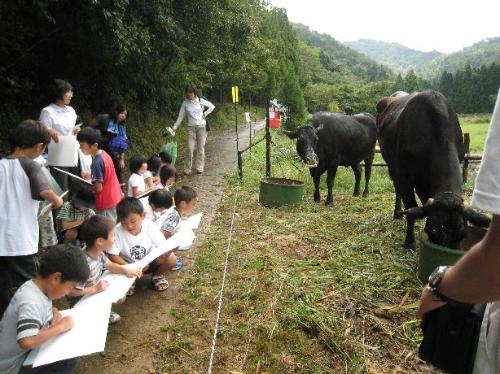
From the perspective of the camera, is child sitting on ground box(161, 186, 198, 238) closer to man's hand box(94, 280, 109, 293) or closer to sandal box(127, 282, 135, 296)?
sandal box(127, 282, 135, 296)

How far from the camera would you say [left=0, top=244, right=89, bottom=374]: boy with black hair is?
2082mm

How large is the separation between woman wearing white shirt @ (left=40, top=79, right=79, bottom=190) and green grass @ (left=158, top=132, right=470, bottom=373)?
2059 millimetres

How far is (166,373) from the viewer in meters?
2.80

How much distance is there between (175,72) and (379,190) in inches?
350

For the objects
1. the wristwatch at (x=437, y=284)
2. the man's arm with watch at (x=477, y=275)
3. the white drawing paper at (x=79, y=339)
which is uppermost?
the man's arm with watch at (x=477, y=275)

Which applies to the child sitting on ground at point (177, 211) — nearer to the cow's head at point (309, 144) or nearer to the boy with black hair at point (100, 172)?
the boy with black hair at point (100, 172)

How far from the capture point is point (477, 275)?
1054 mm

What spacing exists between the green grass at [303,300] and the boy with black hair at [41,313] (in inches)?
35.7

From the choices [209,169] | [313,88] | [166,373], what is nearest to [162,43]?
[209,169]

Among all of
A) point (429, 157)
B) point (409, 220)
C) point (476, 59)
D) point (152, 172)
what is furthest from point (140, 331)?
point (476, 59)

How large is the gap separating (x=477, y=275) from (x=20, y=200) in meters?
2.83

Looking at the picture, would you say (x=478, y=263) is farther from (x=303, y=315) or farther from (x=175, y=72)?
(x=175, y=72)

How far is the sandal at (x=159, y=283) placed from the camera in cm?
391

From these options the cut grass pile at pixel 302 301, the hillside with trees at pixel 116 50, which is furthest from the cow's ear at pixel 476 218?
the hillside with trees at pixel 116 50
